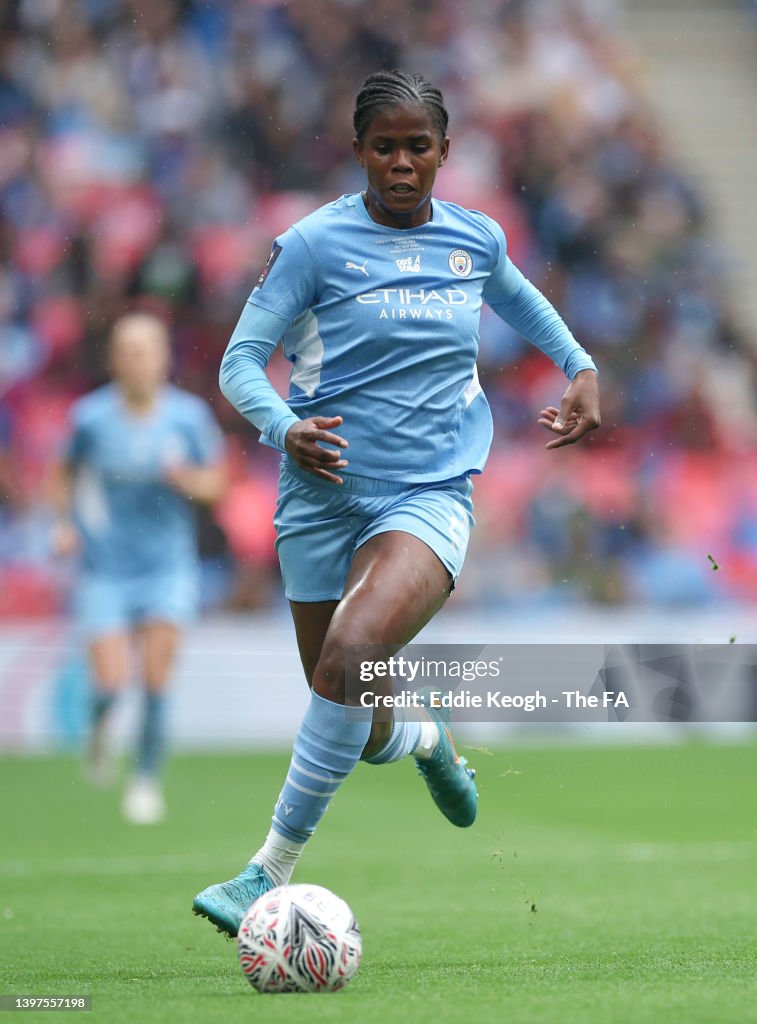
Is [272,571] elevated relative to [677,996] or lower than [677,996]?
elevated

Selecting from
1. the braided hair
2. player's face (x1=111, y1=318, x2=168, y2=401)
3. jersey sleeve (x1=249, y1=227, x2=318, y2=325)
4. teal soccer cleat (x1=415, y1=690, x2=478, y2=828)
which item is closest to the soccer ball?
teal soccer cleat (x1=415, y1=690, x2=478, y2=828)

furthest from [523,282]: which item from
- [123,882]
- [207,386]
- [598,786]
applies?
[207,386]

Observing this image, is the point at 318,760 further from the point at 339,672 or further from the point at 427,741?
the point at 427,741

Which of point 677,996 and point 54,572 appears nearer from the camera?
point 677,996

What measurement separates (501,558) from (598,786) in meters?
2.82

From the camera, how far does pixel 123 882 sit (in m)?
6.69

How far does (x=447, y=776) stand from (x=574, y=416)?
1.14 m

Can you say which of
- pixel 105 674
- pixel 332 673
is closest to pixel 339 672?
pixel 332 673

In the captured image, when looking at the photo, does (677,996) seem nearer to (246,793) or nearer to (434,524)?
(434,524)

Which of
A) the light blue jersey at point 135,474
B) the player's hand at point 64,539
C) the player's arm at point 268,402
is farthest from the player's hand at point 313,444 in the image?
the player's hand at point 64,539

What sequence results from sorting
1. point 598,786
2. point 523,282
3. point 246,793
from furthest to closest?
point 598,786 → point 246,793 → point 523,282

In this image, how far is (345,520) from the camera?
464 cm

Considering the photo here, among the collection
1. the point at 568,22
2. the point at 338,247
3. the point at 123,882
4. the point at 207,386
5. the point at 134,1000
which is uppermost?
the point at 568,22

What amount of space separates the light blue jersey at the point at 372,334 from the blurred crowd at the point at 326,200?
802 centimetres
